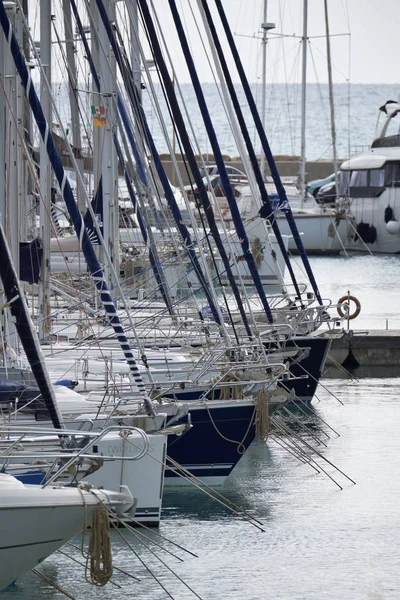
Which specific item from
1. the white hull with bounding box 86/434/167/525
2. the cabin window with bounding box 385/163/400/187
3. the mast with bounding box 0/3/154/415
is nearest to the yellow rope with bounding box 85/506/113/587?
the white hull with bounding box 86/434/167/525

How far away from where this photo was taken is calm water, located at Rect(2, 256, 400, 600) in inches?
558

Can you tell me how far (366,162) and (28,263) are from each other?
50429mm

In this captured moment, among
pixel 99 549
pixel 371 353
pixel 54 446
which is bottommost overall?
pixel 371 353

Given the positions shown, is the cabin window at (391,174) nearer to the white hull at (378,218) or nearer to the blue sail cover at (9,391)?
the white hull at (378,218)

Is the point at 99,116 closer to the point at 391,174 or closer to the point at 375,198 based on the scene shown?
the point at 391,174

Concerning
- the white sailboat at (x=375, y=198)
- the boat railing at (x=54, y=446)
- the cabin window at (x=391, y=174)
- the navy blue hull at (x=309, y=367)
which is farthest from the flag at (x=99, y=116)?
the cabin window at (x=391, y=174)

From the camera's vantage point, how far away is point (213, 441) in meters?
18.1

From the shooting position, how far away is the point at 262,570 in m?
14.9

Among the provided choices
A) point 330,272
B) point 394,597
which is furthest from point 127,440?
point 330,272

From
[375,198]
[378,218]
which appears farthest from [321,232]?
[375,198]

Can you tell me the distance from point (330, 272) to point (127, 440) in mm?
43202

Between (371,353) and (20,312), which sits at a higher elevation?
(20,312)

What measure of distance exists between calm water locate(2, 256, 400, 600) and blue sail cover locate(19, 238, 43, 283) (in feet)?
12.1

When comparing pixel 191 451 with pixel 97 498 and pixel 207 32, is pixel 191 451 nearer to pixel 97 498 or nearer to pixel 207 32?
pixel 97 498
